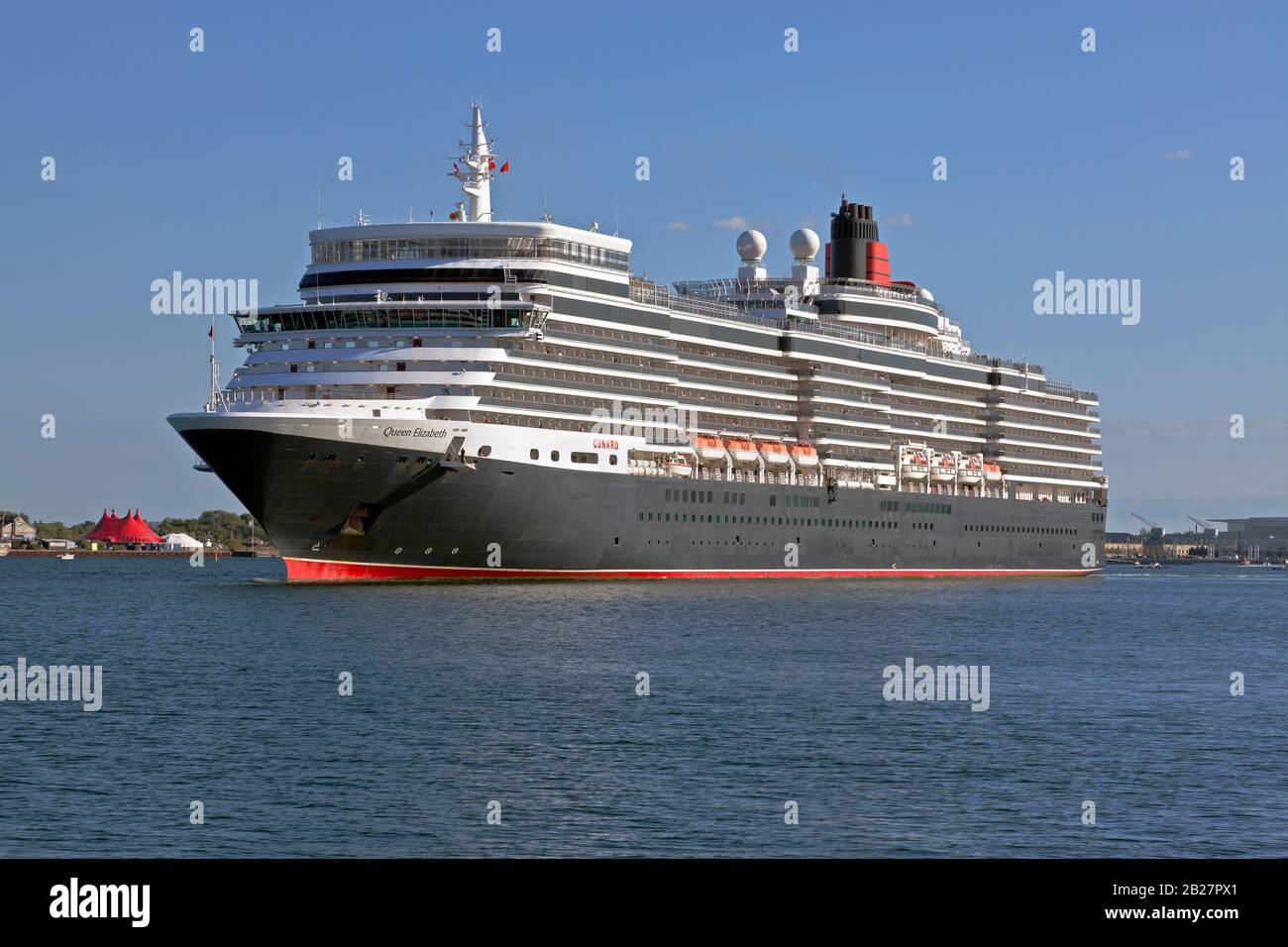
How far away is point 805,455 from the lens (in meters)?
96.4

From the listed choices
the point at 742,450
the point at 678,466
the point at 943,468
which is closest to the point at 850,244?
the point at 943,468

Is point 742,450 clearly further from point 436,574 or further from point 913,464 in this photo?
point 436,574

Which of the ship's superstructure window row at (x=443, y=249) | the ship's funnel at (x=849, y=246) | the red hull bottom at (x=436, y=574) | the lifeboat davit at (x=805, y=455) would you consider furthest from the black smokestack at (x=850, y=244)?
the ship's superstructure window row at (x=443, y=249)

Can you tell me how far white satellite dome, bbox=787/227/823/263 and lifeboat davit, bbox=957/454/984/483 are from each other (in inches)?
681

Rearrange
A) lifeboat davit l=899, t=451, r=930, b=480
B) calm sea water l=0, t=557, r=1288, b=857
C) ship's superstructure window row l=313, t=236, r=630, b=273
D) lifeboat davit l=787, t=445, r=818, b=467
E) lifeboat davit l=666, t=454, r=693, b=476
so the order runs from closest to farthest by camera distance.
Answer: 1. calm sea water l=0, t=557, r=1288, b=857
2. ship's superstructure window row l=313, t=236, r=630, b=273
3. lifeboat davit l=666, t=454, r=693, b=476
4. lifeboat davit l=787, t=445, r=818, b=467
5. lifeboat davit l=899, t=451, r=930, b=480

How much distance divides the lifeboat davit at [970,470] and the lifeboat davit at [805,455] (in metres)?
16.8

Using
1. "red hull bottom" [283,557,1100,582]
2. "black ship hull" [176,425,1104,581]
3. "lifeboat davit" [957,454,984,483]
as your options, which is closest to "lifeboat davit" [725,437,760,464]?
"black ship hull" [176,425,1104,581]

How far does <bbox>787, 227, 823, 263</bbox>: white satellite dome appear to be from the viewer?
11031 cm

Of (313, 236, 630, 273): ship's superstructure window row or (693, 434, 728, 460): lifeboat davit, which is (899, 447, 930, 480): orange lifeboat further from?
(313, 236, 630, 273): ship's superstructure window row

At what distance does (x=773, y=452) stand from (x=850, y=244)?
87.8ft

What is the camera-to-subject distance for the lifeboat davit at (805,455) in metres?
95.6

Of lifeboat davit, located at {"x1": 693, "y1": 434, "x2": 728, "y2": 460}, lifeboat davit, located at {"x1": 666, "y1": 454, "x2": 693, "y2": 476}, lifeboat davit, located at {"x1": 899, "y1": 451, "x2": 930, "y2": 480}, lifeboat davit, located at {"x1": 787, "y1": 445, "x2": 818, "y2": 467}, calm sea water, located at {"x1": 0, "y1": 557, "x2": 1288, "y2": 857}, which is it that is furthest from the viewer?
lifeboat davit, located at {"x1": 899, "y1": 451, "x2": 930, "y2": 480}

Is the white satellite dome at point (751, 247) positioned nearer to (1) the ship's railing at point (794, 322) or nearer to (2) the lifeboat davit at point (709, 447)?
(1) the ship's railing at point (794, 322)
